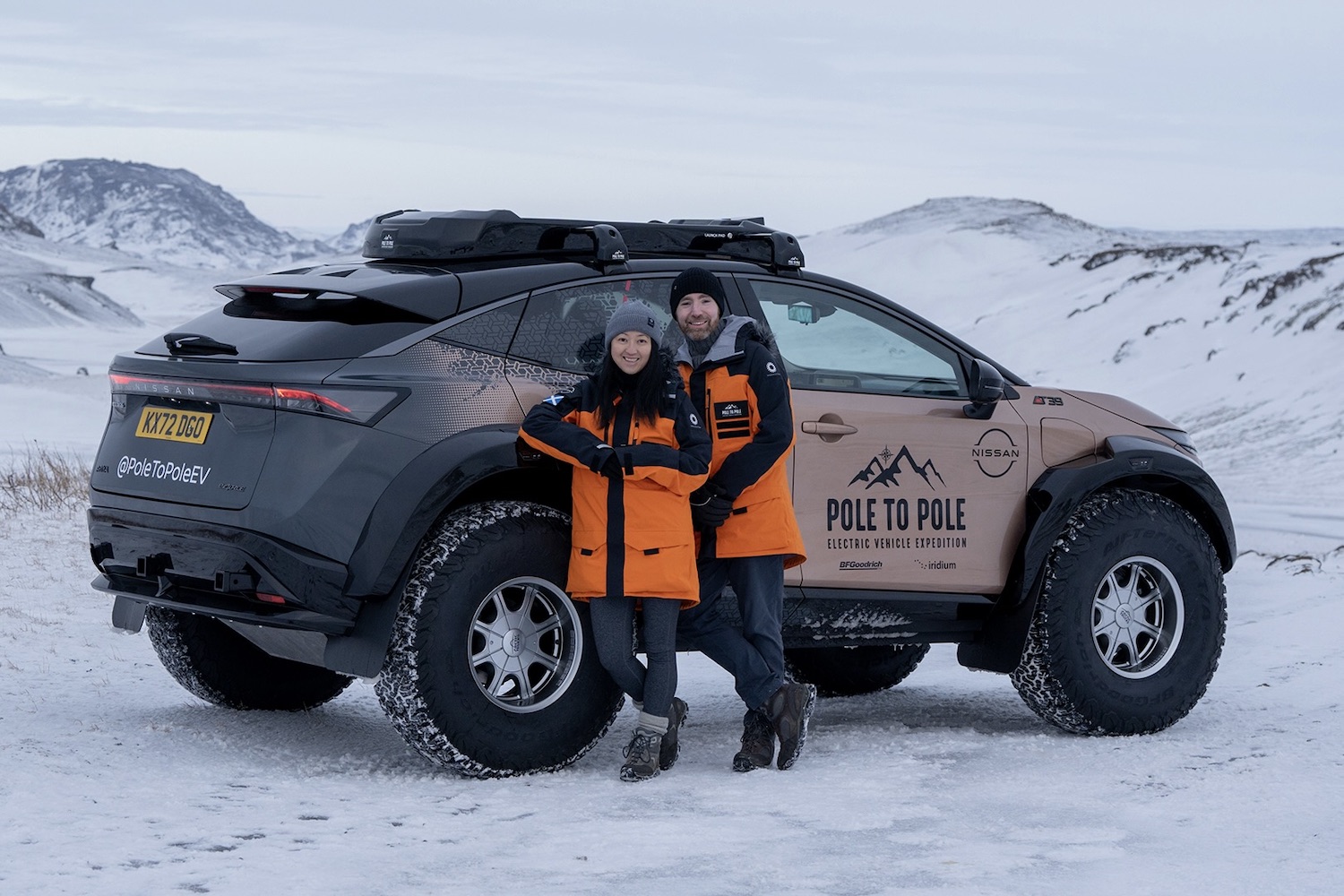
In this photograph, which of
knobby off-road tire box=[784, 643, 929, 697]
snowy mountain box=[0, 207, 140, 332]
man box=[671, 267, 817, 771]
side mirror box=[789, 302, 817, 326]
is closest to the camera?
man box=[671, 267, 817, 771]

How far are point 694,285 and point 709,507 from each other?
75 cm

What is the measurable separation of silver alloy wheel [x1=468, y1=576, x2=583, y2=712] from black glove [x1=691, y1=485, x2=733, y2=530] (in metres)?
0.52

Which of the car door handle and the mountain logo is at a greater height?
the car door handle

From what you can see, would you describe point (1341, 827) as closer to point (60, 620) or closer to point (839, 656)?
point (839, 656)

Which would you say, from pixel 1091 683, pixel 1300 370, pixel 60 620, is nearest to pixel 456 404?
pixel 1091 683

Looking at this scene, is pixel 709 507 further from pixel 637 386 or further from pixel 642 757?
pixel 642 757

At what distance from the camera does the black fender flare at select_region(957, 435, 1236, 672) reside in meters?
6.35

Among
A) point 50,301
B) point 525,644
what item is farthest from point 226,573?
point 50,301

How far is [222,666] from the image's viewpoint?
6375mm

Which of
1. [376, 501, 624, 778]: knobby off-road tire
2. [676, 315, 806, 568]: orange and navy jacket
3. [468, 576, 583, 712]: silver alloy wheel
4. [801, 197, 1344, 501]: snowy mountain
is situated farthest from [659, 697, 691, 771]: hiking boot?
[801, 197, 1344, 501]: snowy mountain

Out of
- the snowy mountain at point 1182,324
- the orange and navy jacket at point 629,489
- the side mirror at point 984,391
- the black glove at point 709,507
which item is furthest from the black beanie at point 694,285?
the snowy mountain at point 1182,324

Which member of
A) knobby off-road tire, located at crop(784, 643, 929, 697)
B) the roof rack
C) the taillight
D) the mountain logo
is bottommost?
knobby off-road tire, located at crop(784, 643, 929, 697)

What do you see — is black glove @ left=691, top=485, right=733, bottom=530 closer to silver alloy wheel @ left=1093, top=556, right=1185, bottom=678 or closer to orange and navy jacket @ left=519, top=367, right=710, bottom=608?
orange and navy jacket @ left=519, top=367, right=710, bottom=608

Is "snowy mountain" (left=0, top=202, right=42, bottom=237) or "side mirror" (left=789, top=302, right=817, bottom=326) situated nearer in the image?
"side mirror" (left=789, top=302, right=817, bottom=326)
